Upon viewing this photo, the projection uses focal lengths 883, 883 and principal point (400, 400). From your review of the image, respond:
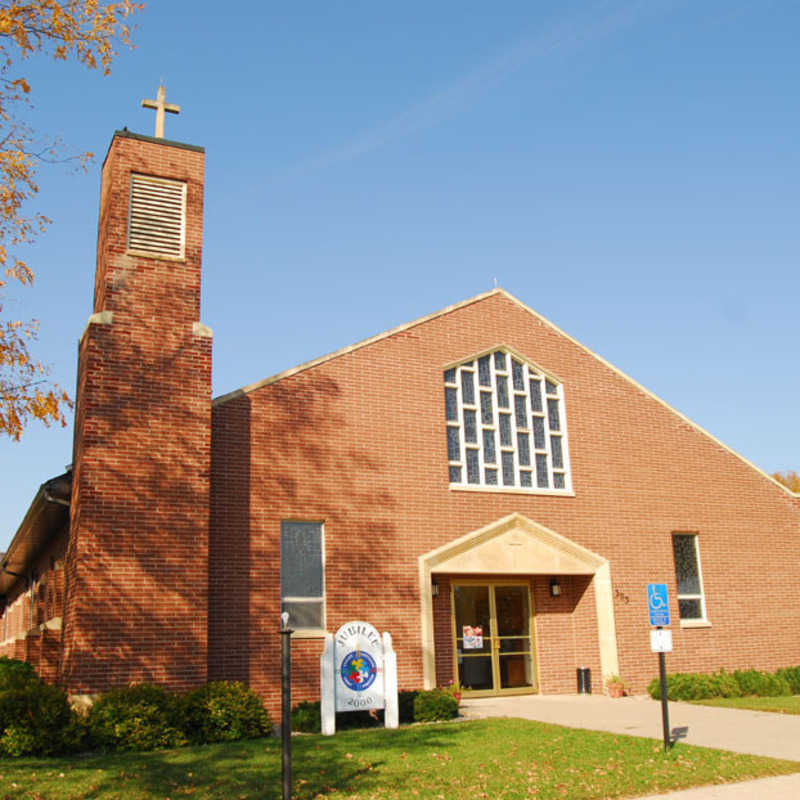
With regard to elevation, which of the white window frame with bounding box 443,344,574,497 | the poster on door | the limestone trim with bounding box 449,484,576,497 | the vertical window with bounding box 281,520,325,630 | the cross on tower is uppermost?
the cross on tower

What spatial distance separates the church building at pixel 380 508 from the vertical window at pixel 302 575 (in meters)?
0.04

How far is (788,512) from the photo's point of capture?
→ 23.2 meters

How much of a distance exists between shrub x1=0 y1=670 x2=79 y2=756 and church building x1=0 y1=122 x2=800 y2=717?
1.21 meters

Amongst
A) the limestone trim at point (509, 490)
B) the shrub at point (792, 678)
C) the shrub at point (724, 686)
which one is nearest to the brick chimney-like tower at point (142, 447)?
the limestone trim at point (509, 490)

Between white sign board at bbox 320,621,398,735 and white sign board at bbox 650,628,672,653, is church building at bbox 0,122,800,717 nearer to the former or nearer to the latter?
white sign board at bbox 320,621,398,735

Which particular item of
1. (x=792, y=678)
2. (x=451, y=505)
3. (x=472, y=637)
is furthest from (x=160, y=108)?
(x=792, y=678)

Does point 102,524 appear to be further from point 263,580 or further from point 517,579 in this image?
point 517,579

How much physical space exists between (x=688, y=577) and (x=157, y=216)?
14.5m

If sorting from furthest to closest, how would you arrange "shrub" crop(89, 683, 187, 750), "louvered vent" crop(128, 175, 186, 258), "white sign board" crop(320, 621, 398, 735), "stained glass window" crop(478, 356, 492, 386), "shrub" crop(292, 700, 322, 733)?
"stained glass window" crop(478, 356, 492, 386) → "louvered vent" crop(128, 175, 186, 258) → "shrub" crop(292, 700, 322, 733) → "white sign board" crop(320, 621, 398, 735) → "shrub" crop(89, 683, 187, 750)

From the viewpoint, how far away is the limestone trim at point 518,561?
17562mm

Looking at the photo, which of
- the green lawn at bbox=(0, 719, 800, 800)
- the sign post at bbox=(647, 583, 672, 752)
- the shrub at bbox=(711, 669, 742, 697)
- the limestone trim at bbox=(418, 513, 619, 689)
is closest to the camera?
the green lawn at bbox=(0, 719, 800, 800)

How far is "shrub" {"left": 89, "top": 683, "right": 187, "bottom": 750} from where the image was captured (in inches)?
484

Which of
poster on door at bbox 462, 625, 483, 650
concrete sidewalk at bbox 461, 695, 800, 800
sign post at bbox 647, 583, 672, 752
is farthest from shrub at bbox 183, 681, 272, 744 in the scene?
sign post at bbox 647, 583, 672, 752

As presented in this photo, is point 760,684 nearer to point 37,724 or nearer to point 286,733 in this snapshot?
point 286,733
